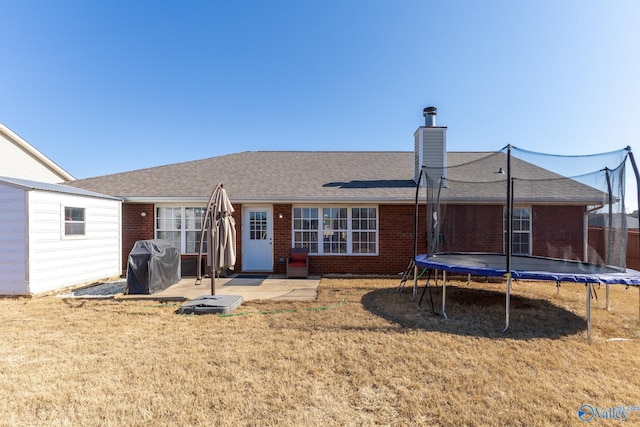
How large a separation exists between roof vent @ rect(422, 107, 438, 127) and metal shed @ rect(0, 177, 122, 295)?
1060 centimetres

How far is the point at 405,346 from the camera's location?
3.84m

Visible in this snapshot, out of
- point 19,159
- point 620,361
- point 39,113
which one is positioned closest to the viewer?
point 620,361

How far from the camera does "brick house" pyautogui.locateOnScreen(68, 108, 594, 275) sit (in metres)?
7.91

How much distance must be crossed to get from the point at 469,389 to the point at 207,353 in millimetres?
3026

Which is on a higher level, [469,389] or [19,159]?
[19,159]

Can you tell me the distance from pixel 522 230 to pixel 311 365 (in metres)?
8.48

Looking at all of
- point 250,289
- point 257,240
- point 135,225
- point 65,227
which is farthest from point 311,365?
point 135,225

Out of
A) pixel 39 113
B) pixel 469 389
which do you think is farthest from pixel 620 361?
pixel 39 113

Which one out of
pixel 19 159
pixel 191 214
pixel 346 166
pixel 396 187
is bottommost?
pixel 191 214

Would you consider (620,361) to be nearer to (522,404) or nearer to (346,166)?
(522,404)

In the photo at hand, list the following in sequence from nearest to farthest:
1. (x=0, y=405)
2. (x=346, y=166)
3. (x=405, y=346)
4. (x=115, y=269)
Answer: (x=0, y=405) < (x=405, y=346) < (x=115, y=269) < (x=346, y=166)

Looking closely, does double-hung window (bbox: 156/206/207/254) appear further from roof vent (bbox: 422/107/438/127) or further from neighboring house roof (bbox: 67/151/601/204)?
roof vent (bbox: 422/107/438/127)

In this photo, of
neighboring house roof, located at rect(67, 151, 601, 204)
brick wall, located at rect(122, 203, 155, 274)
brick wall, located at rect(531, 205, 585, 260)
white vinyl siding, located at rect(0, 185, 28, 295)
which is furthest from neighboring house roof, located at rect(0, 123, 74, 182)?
brick wall, located at rect(531, 205, 585, 260)

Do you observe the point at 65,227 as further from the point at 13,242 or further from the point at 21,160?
the point at 21,160
